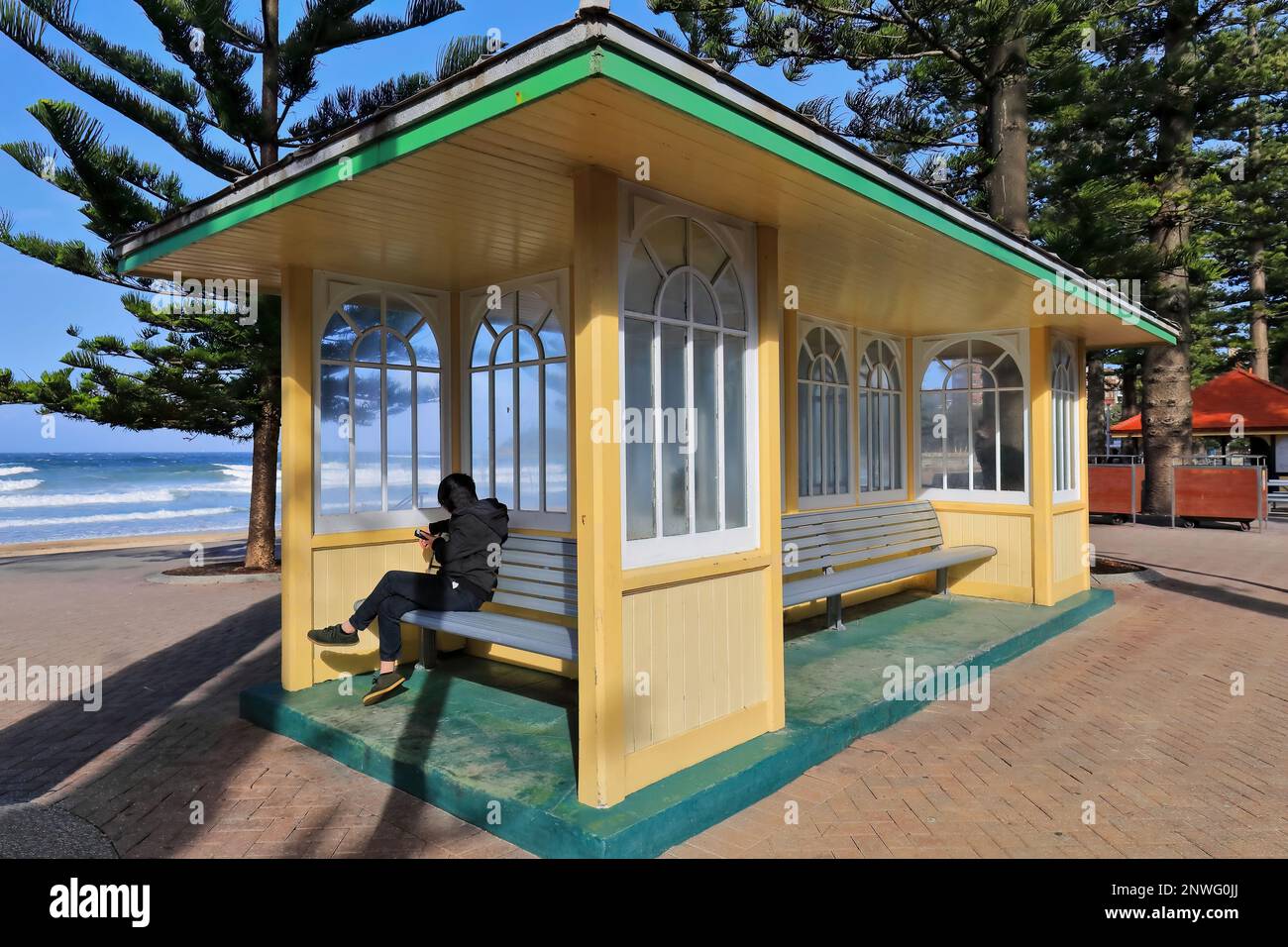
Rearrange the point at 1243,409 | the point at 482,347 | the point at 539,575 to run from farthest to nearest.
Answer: the point at 1243,409, the point at 482,347, the point at 539,575

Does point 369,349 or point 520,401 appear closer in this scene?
point 369,349

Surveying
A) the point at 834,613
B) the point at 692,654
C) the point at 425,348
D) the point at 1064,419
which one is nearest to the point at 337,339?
the point at 425,348

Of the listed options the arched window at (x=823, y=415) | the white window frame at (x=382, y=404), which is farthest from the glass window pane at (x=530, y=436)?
the arched window at (x=823, y=415)

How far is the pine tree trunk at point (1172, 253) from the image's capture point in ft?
42.7

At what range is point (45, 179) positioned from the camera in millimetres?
10375

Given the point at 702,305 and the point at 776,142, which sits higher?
the point at 776,142

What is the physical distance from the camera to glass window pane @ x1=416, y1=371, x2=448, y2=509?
222 inches

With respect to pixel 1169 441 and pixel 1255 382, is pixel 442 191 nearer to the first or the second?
pixel 1169 441

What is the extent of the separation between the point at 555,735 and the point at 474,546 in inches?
51.8

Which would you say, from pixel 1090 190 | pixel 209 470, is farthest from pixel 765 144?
pixel 209 470

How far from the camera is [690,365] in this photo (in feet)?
12.7

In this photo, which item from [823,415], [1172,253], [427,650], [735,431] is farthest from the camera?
[1172,253]

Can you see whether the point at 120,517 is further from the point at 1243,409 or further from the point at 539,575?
the point at 1243,409

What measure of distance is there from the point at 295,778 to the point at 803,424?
485 cm
